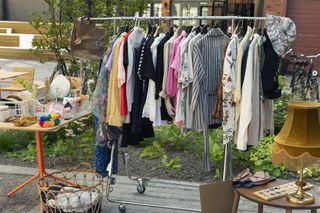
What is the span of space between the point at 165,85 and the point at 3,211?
6.68 feet

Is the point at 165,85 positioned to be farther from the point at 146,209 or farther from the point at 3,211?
the point at 3,211

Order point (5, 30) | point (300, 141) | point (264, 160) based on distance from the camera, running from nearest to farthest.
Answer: point (300, 141), point (264, 160), point (5, 30)

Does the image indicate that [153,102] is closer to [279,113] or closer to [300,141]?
[300,141]

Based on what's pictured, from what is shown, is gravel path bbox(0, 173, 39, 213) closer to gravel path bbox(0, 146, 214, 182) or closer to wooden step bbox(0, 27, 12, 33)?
gravel path bbox(0, 146, 214, 182)

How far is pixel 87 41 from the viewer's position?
15.9 ft

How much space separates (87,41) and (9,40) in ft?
39.9

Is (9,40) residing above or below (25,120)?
above

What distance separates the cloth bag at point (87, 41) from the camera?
4.82m

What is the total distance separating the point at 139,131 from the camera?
422 cm

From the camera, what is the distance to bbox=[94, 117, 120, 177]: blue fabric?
4.41 metres

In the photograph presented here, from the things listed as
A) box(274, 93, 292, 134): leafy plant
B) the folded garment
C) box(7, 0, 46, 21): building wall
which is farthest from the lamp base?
box(7, 0, 46, 21): building wall

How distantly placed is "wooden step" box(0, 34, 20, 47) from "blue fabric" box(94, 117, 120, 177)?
1202 centimetres

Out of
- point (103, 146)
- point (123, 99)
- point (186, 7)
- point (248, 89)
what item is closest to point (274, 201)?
point (248, 89)

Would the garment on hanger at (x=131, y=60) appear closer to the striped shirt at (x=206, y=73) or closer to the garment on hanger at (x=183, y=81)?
the garment on hanger at (x=183, y=81)
